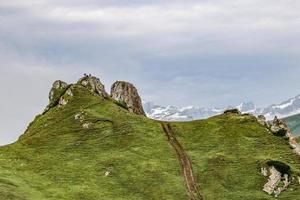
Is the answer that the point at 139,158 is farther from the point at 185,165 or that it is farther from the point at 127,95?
the point at 127,95

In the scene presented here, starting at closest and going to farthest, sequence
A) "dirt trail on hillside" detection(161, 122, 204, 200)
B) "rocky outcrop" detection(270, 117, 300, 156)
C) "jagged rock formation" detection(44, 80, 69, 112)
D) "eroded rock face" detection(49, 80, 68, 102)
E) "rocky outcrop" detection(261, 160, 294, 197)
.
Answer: "dirt trail on hillside" detection(161, 122, 204, 200), "rocky outcrop" detection(261, 160, 294, 197), "rocky outcrop" detection(270, 117, 300, 156), "jagged rock formation" detection(44, 80, 69, 112), "eroded rock face" detection(49, 80, 68, 102)

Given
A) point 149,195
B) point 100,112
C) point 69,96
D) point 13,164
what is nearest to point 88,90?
point 69,96

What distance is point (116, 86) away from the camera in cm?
17762

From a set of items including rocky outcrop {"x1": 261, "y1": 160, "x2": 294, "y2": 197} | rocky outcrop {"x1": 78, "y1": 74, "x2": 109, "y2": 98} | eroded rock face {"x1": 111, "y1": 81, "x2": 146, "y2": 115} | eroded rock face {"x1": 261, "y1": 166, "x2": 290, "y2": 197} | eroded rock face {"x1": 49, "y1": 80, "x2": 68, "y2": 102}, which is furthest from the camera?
eroded rock face {"x1": 111, "y1": 81, "x2": 146, "y2": 115}

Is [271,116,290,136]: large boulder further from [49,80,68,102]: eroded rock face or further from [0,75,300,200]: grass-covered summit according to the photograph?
[49,80,68,102]: eroded rock face

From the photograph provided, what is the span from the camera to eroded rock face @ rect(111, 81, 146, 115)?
17312 cm

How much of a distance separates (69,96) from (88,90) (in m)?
7.39

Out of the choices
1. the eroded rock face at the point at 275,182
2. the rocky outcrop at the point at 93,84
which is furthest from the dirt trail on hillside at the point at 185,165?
the rocky outcrop at the point at 93,84

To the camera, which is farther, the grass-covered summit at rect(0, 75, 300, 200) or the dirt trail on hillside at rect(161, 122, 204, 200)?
the dirt trail on hillside at rect(161, 122, 204, 200)

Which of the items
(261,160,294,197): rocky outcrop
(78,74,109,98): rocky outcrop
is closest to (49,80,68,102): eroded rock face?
(78,74,109,98): rocky outcrop

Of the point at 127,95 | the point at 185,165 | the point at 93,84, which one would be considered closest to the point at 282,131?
the point at 185,165

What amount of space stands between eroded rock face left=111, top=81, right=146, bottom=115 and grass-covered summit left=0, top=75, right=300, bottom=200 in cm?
3170

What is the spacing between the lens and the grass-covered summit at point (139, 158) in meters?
93.0

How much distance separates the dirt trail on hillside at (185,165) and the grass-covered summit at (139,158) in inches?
7.8
